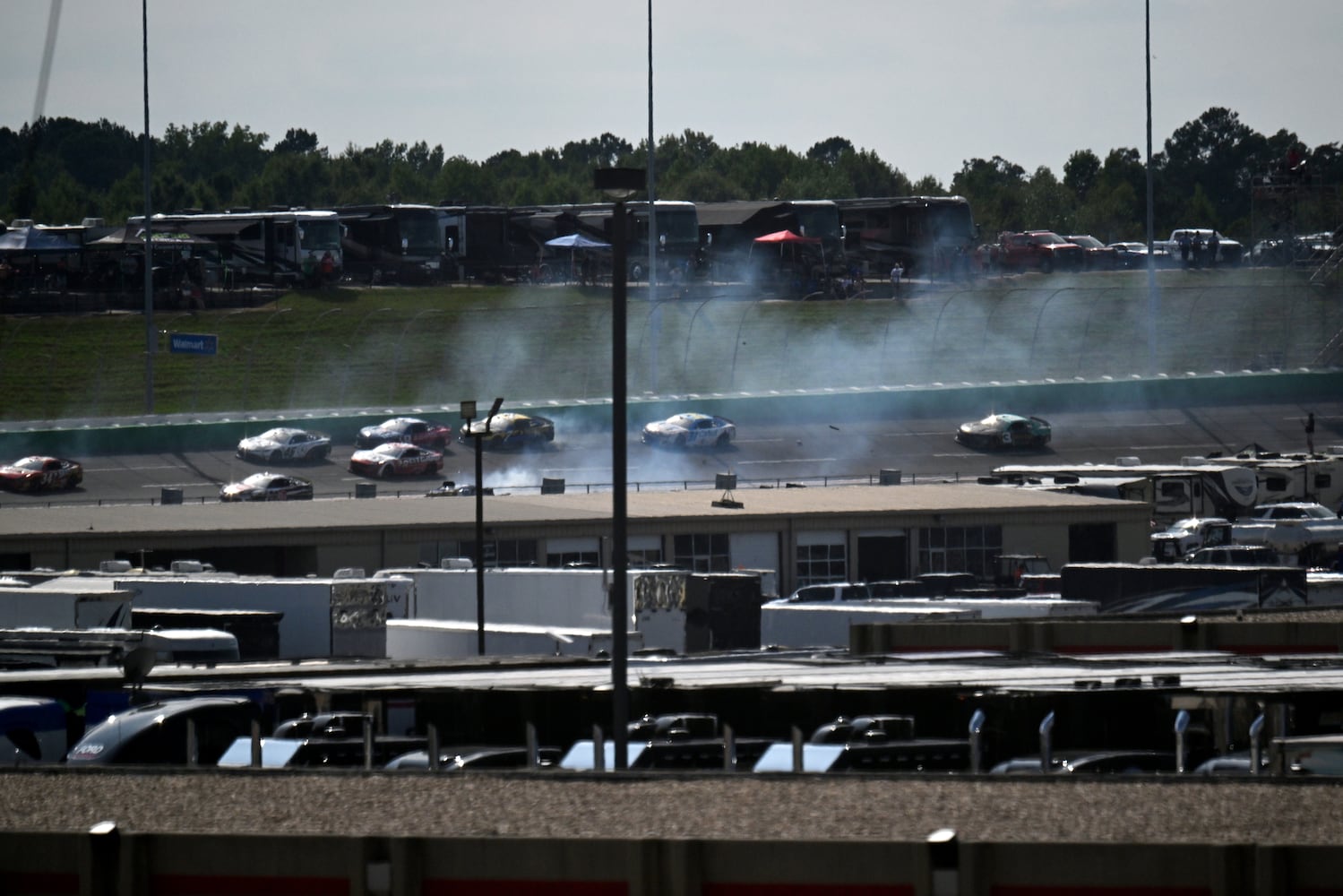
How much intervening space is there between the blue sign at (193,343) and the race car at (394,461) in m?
10.3

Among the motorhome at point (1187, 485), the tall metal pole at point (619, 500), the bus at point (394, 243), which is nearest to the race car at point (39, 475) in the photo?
the motorhome at point (1187, 485)

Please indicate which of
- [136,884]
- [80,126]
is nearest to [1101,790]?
[136,884]

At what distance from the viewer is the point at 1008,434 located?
2026 inches

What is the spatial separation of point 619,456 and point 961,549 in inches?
1025

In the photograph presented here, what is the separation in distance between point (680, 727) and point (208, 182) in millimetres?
141227

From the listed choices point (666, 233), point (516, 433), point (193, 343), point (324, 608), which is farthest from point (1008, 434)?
point (666, 233)

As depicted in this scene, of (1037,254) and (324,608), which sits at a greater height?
(1037,254)

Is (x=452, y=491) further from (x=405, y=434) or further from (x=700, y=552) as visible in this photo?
(x=405, y=434)

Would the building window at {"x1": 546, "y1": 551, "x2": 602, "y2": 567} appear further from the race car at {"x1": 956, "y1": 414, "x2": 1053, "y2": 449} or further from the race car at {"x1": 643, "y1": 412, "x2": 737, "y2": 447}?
the race car at {"x1": 956, "y1": 414, "x2": 1053, "y2": 449}

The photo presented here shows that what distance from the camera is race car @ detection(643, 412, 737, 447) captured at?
165 ft

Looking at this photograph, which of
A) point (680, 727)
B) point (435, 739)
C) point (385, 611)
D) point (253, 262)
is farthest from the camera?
point (253, 262)

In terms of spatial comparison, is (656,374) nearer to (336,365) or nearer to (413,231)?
(336,365)

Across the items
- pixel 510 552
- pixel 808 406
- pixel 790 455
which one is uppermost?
pixel 808 406

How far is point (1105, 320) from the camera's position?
7131 cm
